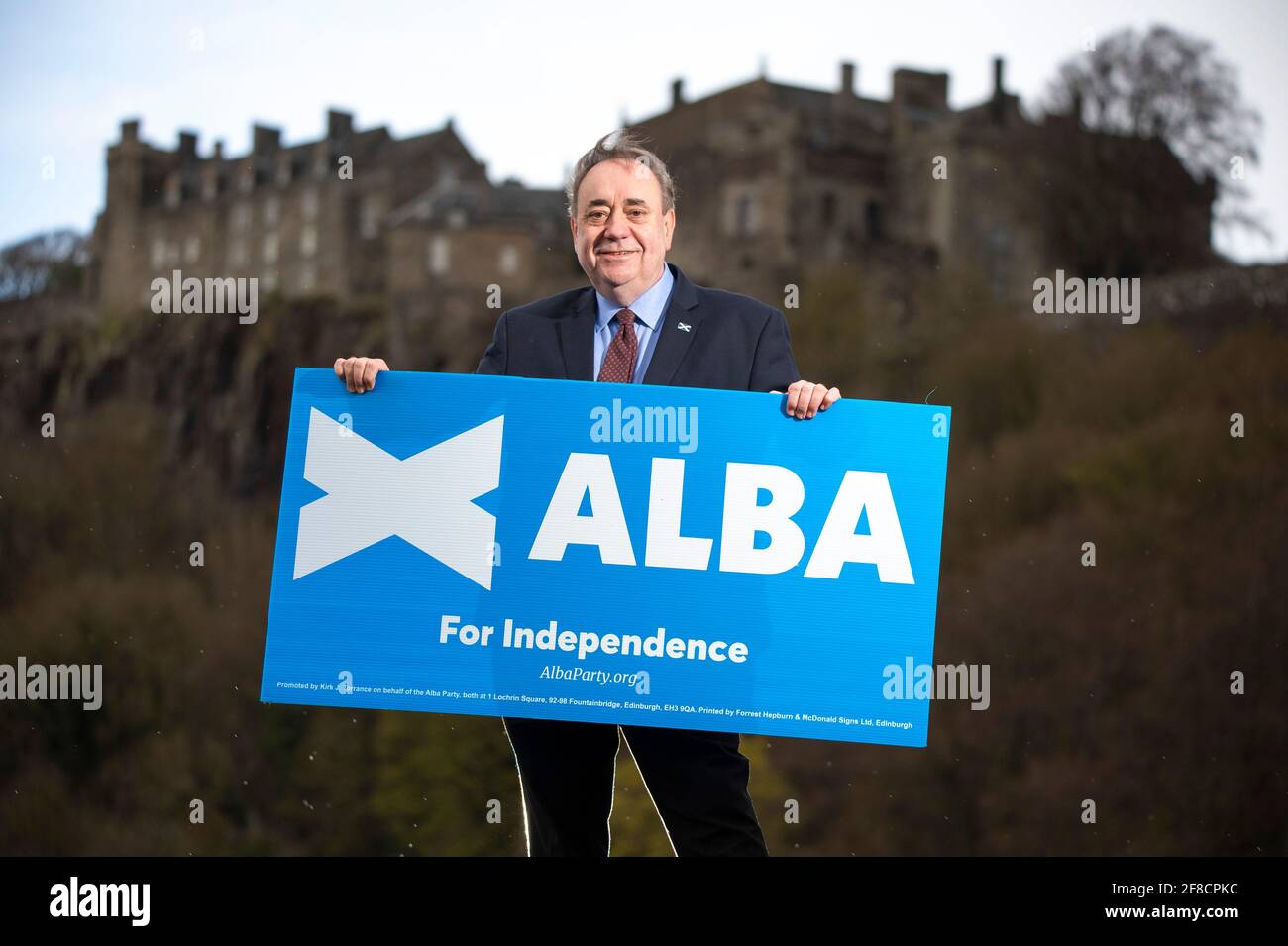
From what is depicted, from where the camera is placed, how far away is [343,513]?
4664 millimetres

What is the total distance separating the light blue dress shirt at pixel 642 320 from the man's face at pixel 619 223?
0.07 m

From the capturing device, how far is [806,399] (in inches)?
172

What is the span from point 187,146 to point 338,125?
30.1ft

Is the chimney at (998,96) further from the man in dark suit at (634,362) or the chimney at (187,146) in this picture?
the man in dark suit at (634,362)

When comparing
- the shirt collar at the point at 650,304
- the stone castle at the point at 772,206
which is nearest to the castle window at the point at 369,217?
the stone castle at the point at 772,206

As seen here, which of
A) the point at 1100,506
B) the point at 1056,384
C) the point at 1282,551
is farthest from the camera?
the point at 1056,384

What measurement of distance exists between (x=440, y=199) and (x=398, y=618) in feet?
180

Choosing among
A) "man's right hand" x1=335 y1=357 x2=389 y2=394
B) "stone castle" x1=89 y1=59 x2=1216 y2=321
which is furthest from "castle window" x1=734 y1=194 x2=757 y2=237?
"man's right hand" x1=335 y1=357 x2=389 y2=394

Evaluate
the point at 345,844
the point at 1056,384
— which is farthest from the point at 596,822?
the point at 1056,384

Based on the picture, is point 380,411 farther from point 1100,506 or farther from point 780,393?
point 1100,506

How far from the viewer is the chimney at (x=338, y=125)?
64875 millimetres

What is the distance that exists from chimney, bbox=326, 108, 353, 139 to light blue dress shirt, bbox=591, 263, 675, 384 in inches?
2480

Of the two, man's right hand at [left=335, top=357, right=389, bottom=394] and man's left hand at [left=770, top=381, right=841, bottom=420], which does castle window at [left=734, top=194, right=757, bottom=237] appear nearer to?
man's right hand at [left=335, top=357, right=389, bottom=394]

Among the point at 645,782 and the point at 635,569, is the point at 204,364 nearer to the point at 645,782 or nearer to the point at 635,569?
the point at 635,569
